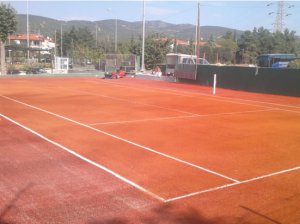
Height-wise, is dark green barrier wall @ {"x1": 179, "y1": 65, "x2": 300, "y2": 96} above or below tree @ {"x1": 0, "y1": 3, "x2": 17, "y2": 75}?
below

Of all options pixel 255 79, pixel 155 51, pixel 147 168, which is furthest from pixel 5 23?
pixel 147 168

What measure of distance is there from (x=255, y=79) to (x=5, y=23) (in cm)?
2892

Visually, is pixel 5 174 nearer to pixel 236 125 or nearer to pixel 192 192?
pixel 192 192

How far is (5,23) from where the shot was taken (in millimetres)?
44312

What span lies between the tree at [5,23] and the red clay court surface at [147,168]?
3052 cm

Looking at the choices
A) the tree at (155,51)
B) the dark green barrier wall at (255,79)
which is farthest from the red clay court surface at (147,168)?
the tree at (155,51)

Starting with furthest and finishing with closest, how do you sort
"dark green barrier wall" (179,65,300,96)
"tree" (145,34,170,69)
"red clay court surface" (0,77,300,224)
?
"tree" (145,34,170,69), "dark green barrier wall" (179,65,300,96), "red clay court surface" (0,77,300,224)

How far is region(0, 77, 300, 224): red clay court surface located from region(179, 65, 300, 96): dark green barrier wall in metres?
11.9

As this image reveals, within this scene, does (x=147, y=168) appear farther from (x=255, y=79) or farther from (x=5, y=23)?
(x=5, y=23)

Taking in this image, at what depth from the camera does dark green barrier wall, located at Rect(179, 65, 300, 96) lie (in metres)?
28.0

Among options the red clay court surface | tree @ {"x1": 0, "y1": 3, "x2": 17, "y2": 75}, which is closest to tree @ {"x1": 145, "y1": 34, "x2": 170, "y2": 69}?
tree @ {"x1": 0, "y1": 3, "x2": 17, "y2": 75}

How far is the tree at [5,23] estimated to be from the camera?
44188mm

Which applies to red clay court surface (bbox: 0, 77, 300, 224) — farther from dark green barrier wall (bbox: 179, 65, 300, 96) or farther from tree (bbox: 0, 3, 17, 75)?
tree (bbox: 0, 3, 17, 75)

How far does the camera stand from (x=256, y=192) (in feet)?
24.6
